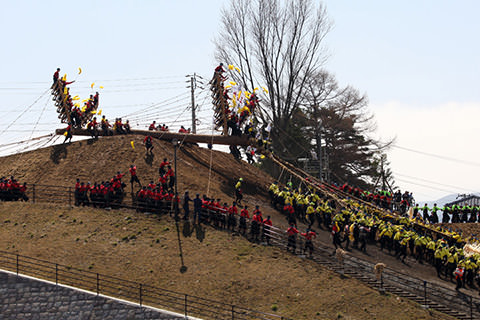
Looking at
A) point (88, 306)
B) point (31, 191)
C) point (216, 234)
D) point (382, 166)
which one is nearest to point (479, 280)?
point (216, 234)

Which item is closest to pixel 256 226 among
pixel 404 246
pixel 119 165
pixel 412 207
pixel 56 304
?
pixel 404 246

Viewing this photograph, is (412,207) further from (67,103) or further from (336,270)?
(67,103)

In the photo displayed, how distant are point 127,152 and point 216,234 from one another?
42.6ft

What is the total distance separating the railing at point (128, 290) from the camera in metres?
20.0

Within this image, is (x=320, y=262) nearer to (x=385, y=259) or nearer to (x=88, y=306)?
(x=385, y=259)

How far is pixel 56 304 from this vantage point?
2077cm

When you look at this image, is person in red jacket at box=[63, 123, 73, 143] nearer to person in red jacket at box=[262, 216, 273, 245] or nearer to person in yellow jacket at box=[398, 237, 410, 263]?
person in red jacket at box=[262, 216, 273, 245]

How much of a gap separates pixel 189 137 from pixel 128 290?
1804 centimetres

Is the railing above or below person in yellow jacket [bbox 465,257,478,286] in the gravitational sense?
below

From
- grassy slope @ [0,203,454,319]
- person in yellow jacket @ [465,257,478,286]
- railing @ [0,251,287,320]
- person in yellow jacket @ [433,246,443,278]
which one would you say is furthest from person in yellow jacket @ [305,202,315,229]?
railing @ [0,251,287,320]

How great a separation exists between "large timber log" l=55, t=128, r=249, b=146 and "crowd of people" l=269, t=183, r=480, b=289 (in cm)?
503

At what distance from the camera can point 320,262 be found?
2381 cm

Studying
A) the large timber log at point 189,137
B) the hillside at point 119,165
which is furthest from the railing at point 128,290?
the large timber log at point 189,137

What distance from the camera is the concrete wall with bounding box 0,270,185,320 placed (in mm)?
20094
